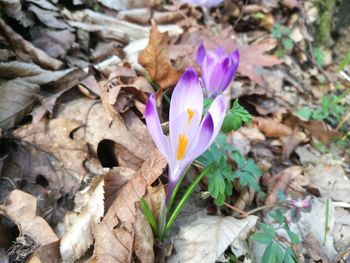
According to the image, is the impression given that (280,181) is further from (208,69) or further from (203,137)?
(203,137)

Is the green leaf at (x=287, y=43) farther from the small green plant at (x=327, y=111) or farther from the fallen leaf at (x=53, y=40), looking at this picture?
the fallen leaf at (x=53, y=40)

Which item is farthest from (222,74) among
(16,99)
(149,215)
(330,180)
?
(330,180)

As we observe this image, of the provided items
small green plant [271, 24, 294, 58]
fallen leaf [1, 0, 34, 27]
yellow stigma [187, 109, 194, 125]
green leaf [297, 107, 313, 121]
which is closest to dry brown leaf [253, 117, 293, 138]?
green leaf [297, 107, 313, 121]

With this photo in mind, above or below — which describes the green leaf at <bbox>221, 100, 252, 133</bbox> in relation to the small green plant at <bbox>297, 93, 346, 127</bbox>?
above

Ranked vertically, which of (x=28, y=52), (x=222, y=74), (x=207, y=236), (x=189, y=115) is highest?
(x=189, y=115)

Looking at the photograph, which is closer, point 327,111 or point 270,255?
point 270,255

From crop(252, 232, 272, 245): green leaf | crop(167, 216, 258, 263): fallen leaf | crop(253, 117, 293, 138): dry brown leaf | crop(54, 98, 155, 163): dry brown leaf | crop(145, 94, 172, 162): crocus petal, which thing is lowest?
crop(253, 117, 293, 138): dry brown leaf

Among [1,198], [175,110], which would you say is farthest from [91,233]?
[175,110]

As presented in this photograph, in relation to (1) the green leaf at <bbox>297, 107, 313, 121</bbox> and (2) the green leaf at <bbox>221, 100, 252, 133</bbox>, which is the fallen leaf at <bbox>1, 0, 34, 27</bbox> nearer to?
(2) the green leaf at <bbox>221, 100, 252, 133</bbox>
